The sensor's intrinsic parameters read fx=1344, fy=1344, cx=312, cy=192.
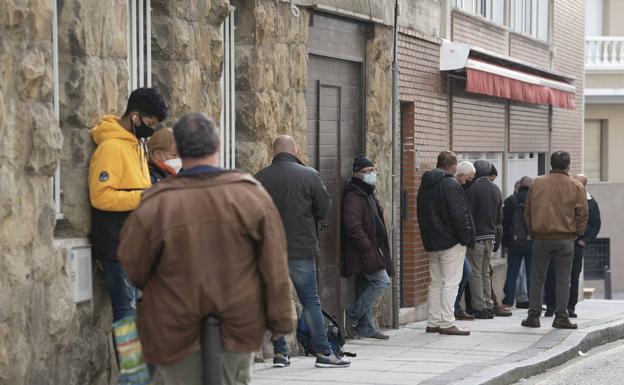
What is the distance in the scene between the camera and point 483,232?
16078 millimetres

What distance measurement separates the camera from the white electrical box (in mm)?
8133

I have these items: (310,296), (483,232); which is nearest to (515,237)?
(483,232)

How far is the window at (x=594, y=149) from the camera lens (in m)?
33.3

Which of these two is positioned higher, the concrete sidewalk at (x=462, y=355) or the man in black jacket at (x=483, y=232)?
the man in black jacket at (x=483, y=232)

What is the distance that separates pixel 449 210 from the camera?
13250mm

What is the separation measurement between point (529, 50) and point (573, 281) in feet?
23.1

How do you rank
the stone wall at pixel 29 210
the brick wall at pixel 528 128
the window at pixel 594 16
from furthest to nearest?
the window at pixel 594 16 < the brick wall at pixel 528 128 < the stone wall at pixel 29 210

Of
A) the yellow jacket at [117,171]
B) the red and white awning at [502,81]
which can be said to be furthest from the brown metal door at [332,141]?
the yellow jacket at [117,171]

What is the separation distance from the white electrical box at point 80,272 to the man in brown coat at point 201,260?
2422 millimetres

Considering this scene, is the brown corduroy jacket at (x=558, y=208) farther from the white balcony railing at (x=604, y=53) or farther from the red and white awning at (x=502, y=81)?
the white balcony railing at (x=604, y=53)

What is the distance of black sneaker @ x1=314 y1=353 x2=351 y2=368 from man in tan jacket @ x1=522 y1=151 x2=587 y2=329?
3972 millimetres

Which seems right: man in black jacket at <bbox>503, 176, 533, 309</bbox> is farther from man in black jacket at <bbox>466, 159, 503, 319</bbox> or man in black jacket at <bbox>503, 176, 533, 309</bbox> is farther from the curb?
the curb

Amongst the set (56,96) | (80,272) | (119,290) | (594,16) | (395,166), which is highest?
(594,16)

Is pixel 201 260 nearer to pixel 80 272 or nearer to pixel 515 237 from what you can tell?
pixel 80 272
